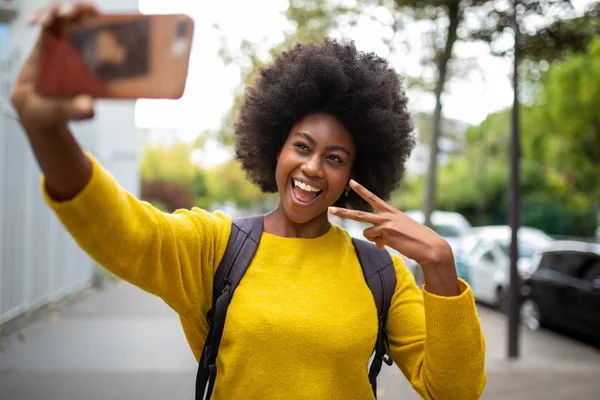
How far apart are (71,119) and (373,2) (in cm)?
832

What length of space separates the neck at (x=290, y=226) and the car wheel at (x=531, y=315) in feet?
28.9

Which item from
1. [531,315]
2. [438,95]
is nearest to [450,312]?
[438,95]

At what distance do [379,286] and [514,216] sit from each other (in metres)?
6.49

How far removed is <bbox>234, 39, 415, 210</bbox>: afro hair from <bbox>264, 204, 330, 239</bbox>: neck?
1.05 ft

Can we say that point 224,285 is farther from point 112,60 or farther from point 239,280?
point 112,60

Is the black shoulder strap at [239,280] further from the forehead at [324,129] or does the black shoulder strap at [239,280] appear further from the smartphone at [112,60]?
the smartphone at [112,60]

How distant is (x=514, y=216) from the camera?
26.3 feet

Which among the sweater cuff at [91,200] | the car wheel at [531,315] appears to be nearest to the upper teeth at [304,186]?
the sweater cuff at [91,200]

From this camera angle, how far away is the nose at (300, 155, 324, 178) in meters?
1.98

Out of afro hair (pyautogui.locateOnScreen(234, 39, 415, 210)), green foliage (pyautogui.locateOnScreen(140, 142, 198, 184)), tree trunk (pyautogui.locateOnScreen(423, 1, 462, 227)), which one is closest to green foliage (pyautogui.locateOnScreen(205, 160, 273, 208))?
green foliage (pyautogui.locateOnScreen(140, 142, 198, 184))

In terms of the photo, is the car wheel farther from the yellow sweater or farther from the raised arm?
the raised arm

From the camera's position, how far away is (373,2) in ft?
29.1

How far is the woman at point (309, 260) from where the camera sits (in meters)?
1.53

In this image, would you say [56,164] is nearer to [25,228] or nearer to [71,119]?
[71,119]
